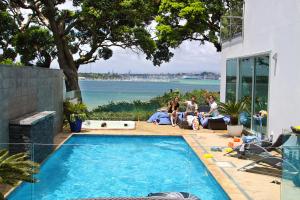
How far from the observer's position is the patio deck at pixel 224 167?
838 cm

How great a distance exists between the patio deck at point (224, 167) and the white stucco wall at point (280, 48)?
1942 mm

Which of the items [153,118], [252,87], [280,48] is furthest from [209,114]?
[280,48]

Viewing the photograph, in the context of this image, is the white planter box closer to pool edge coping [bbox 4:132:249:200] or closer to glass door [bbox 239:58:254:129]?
glass door [bbox 239:58:254:129]

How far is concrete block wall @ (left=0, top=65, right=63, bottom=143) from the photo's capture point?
380 inches

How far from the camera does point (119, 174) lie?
30.7ft

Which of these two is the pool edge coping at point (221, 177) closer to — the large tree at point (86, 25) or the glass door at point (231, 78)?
the glass door at point (231, 78)

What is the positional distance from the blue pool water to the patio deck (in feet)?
0.92

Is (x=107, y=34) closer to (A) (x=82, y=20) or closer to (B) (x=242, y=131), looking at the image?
(A) (x=82, y=20)

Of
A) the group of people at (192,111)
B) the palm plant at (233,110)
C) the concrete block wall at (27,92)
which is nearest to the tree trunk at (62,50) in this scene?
the concrete block wall at (27,92)

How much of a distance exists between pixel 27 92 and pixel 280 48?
24.1 feet

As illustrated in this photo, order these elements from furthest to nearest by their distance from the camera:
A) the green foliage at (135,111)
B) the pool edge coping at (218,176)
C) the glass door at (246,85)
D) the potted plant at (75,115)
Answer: the green foliage at (135,111)
the potted plant at (75,115)
the glass door at (246,85)
the pool edge coping at (218,176)

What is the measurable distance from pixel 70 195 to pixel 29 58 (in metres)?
18.1

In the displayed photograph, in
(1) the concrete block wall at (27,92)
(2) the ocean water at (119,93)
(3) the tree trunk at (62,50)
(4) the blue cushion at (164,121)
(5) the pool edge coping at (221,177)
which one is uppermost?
(3) the tree trunk at (62,50)

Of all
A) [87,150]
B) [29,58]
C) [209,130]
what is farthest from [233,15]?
[29,58]
